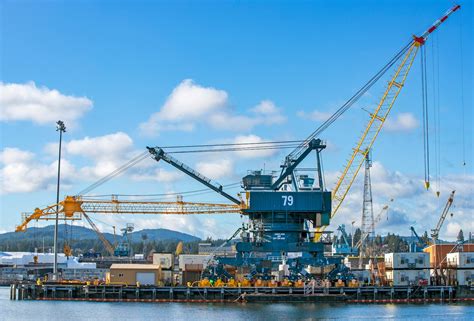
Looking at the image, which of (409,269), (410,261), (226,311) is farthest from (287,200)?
(226,311)

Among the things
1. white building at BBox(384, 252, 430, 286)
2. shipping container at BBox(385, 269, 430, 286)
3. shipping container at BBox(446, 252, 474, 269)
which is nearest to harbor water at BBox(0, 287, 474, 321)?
shipping container at BBox(385, 269, 430, 286)

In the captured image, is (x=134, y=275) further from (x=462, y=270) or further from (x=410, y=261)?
(x=462, y=270)

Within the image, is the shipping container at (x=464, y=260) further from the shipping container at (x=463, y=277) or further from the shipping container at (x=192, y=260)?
the shipping container at (x=192, y=260)

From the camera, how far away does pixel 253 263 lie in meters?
112

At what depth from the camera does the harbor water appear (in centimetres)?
8831

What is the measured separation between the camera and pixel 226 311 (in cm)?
9412

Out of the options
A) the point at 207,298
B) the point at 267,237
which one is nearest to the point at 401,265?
the point at 267,237

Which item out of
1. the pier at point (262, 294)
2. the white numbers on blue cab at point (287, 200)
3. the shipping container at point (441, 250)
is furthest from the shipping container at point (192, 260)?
the shipping container at point (441, 250)

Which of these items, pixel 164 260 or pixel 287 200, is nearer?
pixel 287 200

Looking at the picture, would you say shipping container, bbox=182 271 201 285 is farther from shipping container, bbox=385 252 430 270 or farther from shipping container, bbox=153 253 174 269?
shipping container, bbox=385 252 430 270

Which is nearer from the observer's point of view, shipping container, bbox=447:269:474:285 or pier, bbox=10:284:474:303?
pier, bbox=10:284:474:303

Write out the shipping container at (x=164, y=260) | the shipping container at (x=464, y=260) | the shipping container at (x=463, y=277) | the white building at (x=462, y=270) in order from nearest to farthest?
the shipping container at (x=463, y=277) → the white building at (x=462, y=270) → the shipping container at (x=464, y=260) → the shipping container at (x=164, y=260)

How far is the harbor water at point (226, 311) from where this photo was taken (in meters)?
88.3

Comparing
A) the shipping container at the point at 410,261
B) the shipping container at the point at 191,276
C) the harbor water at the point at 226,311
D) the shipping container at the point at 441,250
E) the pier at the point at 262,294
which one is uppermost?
the shipping container at the point at 441,250
